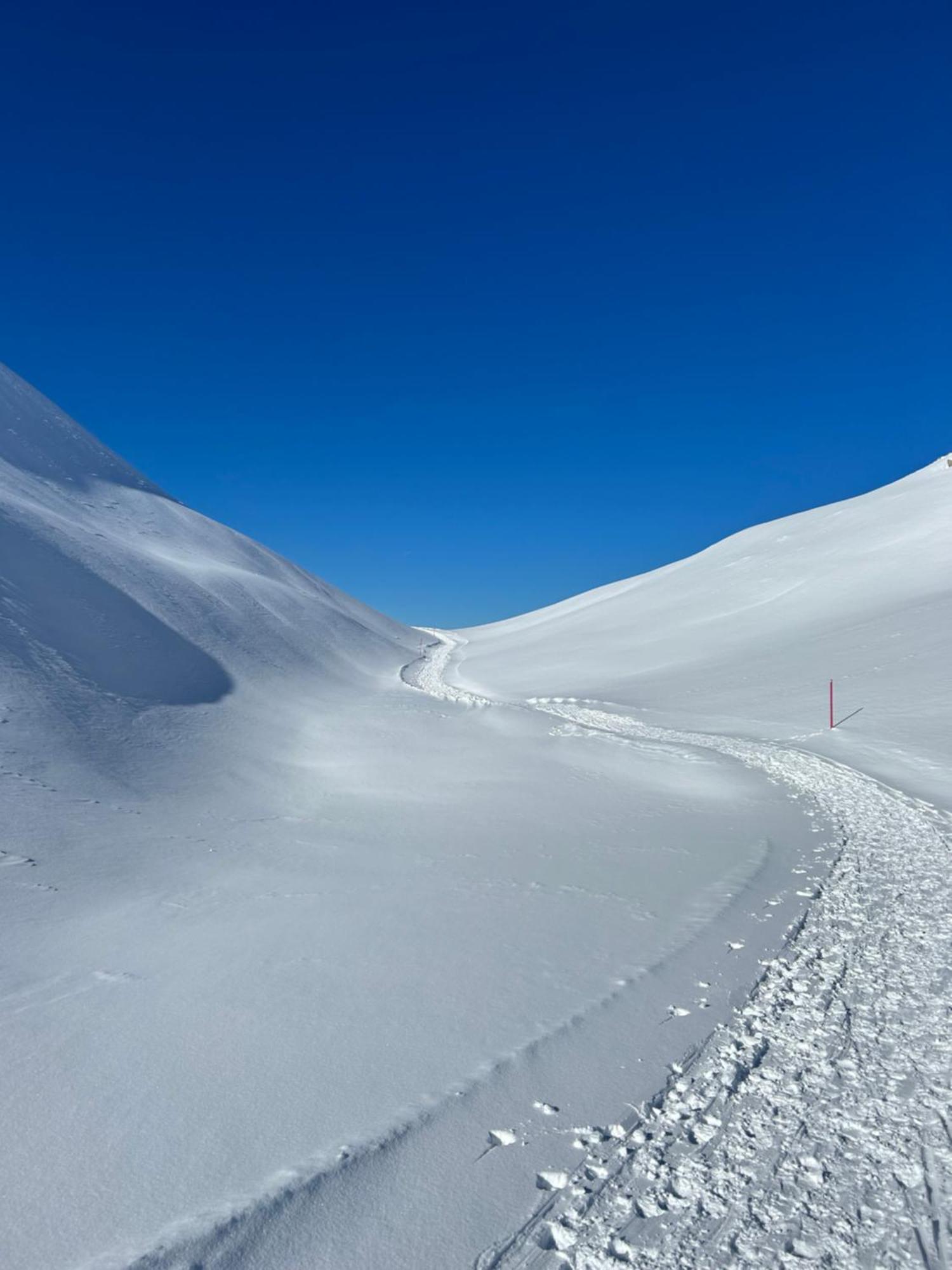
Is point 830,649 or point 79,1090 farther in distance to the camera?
point 830,649

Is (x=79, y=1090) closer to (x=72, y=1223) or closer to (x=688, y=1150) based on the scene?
(x=72, y=1223)

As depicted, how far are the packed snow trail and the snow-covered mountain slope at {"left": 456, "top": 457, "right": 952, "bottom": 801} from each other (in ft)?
22.7

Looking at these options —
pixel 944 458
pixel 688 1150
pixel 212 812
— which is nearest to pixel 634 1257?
pixel 688 1150

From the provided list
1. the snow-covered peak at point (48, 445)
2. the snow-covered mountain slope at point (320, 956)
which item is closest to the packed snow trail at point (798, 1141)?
the snow-covered mountain slope at point (320, 956)

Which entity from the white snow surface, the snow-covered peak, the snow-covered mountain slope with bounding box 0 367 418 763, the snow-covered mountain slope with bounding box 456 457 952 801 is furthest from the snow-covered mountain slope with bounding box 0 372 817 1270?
the snow-covered peak

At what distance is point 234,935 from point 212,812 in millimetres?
3837

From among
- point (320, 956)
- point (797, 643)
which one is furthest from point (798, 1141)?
point (797, 643)

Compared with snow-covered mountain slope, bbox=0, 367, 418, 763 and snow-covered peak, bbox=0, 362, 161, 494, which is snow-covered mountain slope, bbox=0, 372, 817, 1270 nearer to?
snow-covered mountain slope, bbox=0, 367, 418, 763

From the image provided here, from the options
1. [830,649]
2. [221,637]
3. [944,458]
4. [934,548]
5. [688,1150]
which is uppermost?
[944,458]

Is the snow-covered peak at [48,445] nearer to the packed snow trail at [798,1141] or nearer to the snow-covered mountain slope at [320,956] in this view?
the snow-covered mountain slope at [320,956]

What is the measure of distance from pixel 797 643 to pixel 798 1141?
82.5ft

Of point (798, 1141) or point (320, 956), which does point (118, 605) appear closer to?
point (320, 956)

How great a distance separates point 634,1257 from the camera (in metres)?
2.82

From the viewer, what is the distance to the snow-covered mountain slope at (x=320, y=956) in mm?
3174
